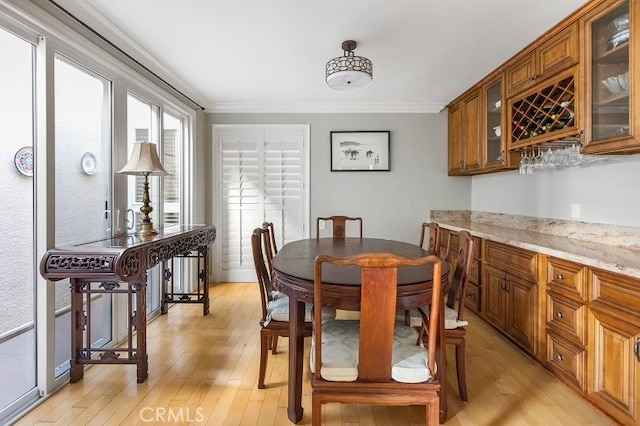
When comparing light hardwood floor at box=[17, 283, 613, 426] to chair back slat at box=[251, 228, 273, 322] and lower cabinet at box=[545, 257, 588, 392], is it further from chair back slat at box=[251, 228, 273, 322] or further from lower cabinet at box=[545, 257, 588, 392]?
chair back slat at box=[251, 228, 273, 322]

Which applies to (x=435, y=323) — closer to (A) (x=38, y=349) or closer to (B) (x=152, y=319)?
(A) (x=38, y=349)

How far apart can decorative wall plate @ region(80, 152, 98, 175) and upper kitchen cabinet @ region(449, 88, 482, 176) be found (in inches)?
142

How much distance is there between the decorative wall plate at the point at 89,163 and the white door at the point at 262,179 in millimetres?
1955

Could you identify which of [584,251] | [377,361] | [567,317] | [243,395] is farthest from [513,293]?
[243,395]

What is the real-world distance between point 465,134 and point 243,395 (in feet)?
11.6

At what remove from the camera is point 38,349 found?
1985 mm

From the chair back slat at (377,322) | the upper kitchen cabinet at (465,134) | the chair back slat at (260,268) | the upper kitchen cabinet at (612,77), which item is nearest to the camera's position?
the chair back slat at (377,322)

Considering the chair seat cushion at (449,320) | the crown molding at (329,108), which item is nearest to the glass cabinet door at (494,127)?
the crown molding at (329,108)

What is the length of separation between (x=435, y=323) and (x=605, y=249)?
1.63 m

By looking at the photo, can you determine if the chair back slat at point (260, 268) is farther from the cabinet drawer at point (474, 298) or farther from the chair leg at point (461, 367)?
the cabinet drawer at point (474, 298)

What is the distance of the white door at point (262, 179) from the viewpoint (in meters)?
4.43

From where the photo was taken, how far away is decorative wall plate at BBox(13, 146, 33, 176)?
1.93 metres

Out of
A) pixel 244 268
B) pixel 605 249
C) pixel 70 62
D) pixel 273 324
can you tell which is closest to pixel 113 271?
pixel 273 324

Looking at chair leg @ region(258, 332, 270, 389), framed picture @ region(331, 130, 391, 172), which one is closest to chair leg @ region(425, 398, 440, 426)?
chair leg @ region(258, 332, 270, 389)
